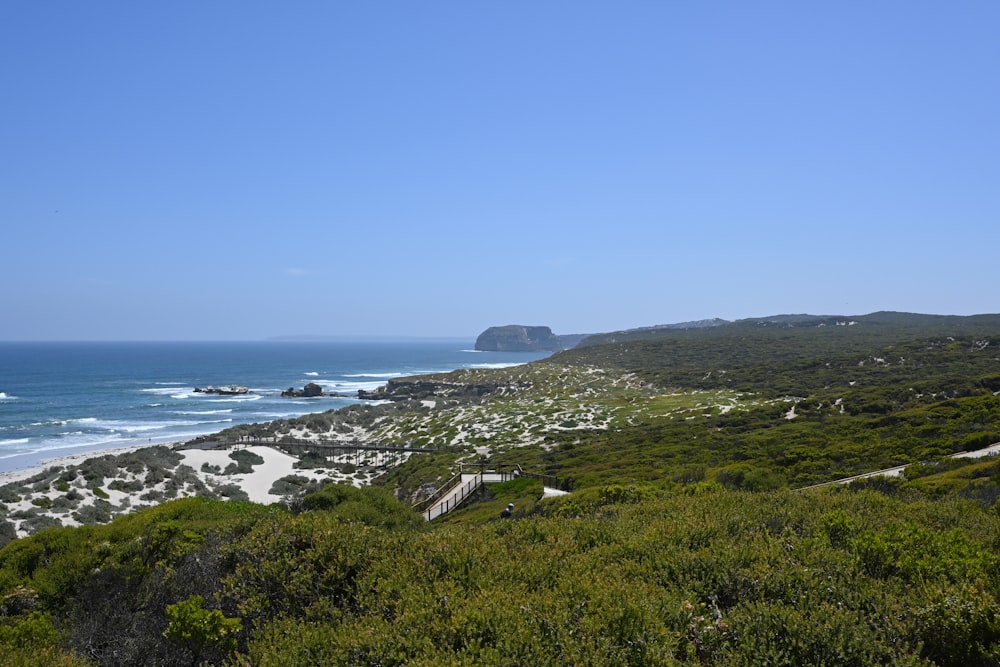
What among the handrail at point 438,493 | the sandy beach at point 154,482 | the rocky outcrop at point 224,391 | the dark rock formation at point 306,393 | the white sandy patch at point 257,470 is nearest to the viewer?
the handrail at point 438,493

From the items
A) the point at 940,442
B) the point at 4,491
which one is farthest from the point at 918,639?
the point at 4,491

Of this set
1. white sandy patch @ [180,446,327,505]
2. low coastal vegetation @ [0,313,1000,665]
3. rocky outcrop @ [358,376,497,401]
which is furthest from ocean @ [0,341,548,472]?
low coastal vegetation @ [0,313,1000,665]

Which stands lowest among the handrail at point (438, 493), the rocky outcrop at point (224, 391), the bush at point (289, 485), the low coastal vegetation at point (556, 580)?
the bush at point (289, 485)

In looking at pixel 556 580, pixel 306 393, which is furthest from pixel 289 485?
pixel 306 393

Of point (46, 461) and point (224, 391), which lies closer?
point (46, 461)

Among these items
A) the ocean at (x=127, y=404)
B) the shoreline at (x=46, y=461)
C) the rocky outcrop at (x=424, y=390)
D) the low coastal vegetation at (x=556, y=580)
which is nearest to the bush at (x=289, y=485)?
the low coastal vegetation at (x=556, y=580)

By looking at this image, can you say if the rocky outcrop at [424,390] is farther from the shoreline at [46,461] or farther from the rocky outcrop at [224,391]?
the shoreline at [46,461]

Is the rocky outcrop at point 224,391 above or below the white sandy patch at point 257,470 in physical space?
above

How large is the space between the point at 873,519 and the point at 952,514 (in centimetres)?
147

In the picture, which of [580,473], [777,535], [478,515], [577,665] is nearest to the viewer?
[577,665]

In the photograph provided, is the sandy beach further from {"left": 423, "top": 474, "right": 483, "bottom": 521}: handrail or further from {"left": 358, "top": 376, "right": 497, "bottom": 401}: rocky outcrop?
{"left": 358, "top": 376, "right": 497, "bottom": 401}: rocky outcrop

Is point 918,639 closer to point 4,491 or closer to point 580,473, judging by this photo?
point 580,473

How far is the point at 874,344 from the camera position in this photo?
3243 inches

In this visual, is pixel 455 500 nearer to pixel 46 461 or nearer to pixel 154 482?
pixel 154 482
